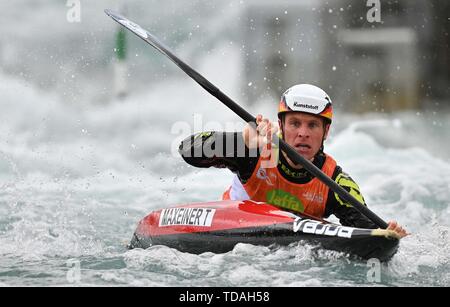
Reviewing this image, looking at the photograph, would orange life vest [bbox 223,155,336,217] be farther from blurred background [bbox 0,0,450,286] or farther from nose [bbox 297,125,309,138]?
blurred background [bbox 0,0,450,286]

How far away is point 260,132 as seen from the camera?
12.6 feet

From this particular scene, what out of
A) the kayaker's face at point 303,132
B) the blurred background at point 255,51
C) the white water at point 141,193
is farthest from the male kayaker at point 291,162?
the blurred background at point 255,51

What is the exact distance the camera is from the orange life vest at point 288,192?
13.9 ft

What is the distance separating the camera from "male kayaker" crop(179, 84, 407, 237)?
4.11 metres

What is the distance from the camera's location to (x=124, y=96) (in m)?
11.1

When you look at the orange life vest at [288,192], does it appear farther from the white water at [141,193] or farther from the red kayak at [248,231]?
the white water at [141,193]

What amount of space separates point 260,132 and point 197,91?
7.13 metres

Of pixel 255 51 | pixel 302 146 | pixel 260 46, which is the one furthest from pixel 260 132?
pixel 260 46

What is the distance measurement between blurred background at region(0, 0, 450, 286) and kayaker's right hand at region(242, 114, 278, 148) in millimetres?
3282

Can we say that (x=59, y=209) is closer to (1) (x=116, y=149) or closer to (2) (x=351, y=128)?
(1) (x=116, y=149)

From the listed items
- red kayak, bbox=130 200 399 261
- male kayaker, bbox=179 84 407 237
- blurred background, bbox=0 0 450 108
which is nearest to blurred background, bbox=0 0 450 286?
blurred background, bbox=0 0 450 108

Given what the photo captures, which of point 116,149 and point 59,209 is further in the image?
point 116,149
